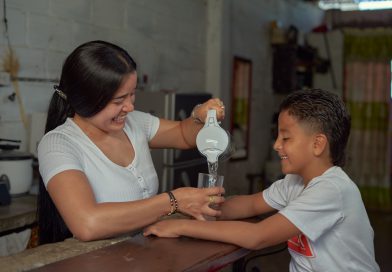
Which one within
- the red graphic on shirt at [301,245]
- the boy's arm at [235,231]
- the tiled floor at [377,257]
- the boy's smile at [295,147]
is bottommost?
the tiled floor at [377,257]

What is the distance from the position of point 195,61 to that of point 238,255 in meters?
3.54

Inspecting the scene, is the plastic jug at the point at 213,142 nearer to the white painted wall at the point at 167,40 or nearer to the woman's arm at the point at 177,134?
the woman's arm at the point at 177,134

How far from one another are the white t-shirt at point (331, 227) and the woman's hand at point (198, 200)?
20cm

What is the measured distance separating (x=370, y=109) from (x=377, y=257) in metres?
2.42

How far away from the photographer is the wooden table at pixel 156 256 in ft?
3.54

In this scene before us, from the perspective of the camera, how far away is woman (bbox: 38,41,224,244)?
1.35 meters

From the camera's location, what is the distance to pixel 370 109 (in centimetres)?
620

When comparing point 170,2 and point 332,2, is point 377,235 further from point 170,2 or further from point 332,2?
point 332,2

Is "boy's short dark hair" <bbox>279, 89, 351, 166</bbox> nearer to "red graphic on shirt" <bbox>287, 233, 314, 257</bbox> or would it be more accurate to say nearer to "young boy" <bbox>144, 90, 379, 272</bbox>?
"young boy" <bbox>144, 90, 379, 272</bbox>

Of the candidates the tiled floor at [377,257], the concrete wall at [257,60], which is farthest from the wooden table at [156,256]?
the concrete wall at [257,60]

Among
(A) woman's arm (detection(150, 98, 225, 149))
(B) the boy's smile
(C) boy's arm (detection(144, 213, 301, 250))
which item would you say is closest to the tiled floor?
(A) woman's arm (detection(150, 98, 225, 149))

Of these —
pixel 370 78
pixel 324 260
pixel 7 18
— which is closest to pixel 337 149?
pixel 324 260

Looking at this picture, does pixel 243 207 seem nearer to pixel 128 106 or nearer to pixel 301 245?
pixel 301 245

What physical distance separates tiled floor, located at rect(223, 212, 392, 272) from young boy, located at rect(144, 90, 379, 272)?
6.60 ft
